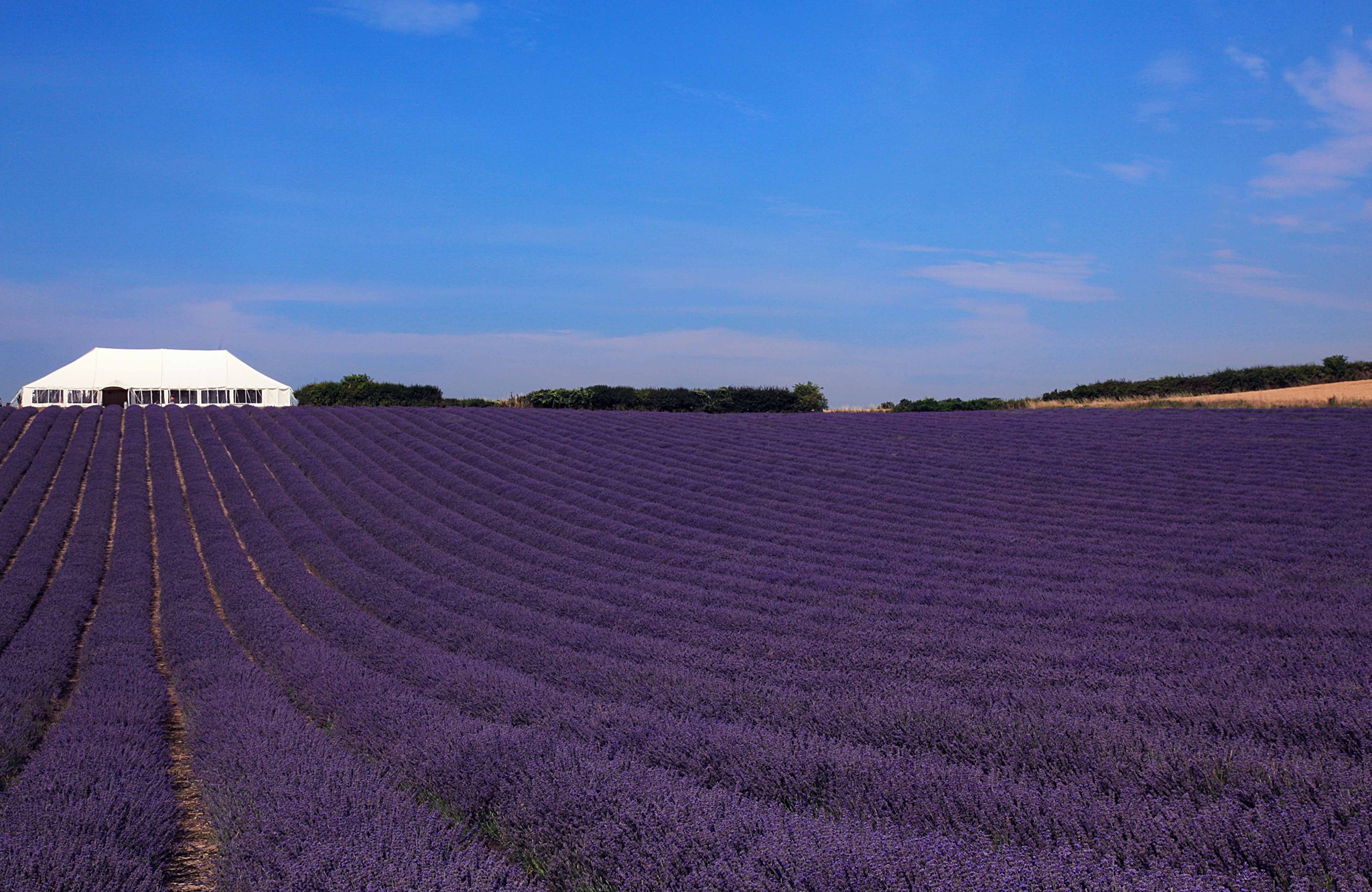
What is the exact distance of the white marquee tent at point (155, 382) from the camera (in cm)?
3306

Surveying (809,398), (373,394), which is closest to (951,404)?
(809,398)

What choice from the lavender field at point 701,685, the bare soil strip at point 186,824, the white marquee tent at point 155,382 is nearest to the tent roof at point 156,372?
the white marquee tent at point 155,382

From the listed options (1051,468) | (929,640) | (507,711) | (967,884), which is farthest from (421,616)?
(1051,468)

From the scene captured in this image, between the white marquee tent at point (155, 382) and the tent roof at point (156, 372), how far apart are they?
0.09ft

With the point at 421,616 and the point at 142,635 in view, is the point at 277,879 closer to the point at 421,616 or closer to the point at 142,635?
the point at 421,616

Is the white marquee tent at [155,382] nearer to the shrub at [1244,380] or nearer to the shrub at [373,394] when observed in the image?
the shrub at [373,394]

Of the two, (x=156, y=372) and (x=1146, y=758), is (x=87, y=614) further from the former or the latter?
(x=156, y=372)

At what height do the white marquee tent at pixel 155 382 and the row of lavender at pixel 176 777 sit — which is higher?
the white marquee tent at pixel 155 382

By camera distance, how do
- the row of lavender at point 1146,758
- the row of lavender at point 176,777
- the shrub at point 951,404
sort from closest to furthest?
the row of lavender at point 1146,758 < the row of lavender at point 176,777 < the shrub at point 951,404

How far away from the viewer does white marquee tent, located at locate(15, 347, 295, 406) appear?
108 feet

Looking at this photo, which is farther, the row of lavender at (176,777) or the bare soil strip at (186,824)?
the bare soil strip at (186,824)

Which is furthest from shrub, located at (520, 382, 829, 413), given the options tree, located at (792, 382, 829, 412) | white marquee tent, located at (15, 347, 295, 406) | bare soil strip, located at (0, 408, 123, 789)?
bare soil strip, located at (0, 408, 123, 789)

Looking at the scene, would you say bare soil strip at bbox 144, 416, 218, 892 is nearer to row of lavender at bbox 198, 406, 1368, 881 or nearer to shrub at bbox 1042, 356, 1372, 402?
row of lavender at bbox 198, 406, 1368, 881

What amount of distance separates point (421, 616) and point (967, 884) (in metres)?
5.95
